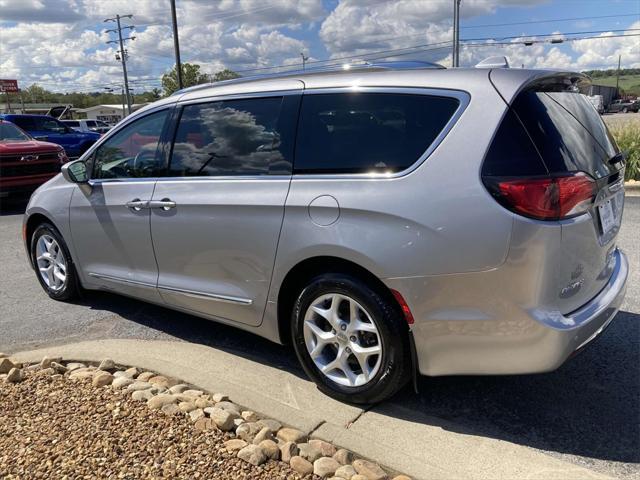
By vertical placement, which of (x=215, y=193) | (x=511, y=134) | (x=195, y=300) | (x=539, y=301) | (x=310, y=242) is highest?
(x=511, y=134)

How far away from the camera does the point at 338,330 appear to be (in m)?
3.09

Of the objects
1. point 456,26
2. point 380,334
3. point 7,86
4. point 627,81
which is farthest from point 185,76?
point 627,81

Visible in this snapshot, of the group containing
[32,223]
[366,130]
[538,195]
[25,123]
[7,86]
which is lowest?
[32,223]

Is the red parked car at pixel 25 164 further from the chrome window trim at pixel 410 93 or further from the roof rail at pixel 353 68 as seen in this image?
the chrome window trim at pixel 410 93

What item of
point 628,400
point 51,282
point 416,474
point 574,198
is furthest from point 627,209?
point 51,282

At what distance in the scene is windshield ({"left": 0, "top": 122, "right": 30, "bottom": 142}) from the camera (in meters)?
12.0

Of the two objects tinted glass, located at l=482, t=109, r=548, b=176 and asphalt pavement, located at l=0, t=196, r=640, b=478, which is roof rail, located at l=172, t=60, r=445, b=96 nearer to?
tinted glass, located at l=482, t=109, r=548, b=176

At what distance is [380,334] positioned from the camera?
115 inches

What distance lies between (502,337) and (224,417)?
57.1 inches

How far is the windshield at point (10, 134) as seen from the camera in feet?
39.3

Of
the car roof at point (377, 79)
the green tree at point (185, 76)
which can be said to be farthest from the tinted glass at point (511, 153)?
the green tree at point (185, 76)

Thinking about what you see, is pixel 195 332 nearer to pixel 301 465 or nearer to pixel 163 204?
pixel 163 204

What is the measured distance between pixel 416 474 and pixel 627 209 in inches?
284

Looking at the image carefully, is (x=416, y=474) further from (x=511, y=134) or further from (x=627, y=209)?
(x=627, y=209)
